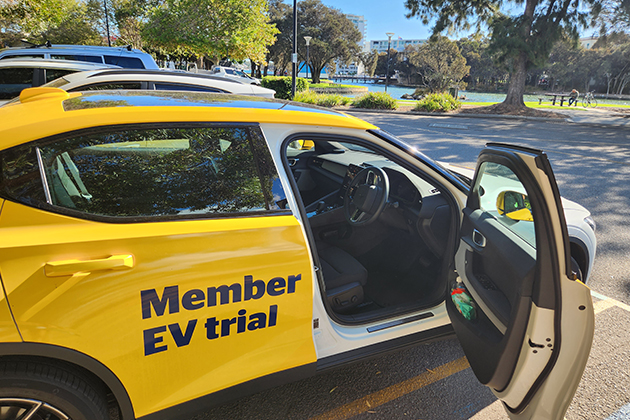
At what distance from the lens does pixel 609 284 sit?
352 centimetres

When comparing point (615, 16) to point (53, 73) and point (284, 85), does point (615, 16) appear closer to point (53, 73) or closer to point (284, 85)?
point (284, 85)

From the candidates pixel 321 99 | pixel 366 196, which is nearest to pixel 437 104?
pixel 321 99

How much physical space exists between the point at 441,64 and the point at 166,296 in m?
29.5

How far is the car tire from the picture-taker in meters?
1.29

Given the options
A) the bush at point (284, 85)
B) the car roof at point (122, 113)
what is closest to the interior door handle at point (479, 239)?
the car roof at point (122, 113)

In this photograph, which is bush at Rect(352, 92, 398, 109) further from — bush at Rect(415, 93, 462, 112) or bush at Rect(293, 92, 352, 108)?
bush at Rect(415, 93, 462, 112)

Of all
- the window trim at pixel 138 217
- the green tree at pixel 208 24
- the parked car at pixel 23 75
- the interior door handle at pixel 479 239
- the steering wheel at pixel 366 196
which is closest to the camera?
the window trim at pixel 138 217

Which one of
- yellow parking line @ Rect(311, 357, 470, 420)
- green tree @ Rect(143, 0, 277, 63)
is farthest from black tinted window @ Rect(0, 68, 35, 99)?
green tree @ Rect(143, 0, 277, 63)

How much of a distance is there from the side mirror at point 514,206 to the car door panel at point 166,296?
964 mm

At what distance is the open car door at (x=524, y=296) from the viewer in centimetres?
142

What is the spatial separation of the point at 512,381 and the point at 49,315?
1.80m

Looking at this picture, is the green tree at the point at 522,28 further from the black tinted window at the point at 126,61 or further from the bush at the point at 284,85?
the black tinted window at the point at 126,61

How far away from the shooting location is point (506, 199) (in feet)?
6.05

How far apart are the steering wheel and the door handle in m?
1.71
